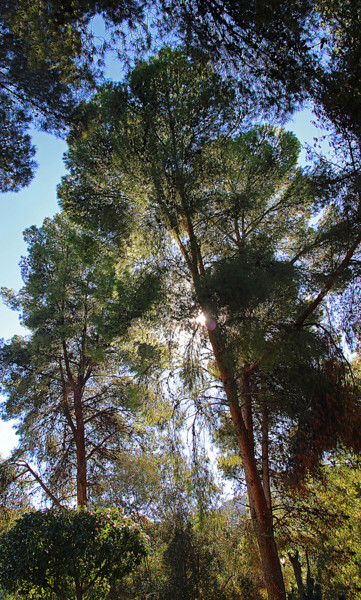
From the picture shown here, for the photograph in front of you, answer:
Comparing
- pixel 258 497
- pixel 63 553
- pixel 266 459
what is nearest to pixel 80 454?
pixel 63 553

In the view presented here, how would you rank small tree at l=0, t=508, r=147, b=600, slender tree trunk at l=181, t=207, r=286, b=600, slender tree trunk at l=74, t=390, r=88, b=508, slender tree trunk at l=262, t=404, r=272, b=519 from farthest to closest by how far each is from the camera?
slender tree trunk at l=74, t=390, r=88, b=508, slender tree trunk at l=262, t=404, r=272, b=519, small tree at l=0, t=508, r=147, b=600, slender tree trunk at l=181, t=207, r=286, b=600

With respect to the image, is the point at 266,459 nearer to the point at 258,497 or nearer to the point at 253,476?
the point at 258,497

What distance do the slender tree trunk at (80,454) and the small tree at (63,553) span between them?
275 centimetres

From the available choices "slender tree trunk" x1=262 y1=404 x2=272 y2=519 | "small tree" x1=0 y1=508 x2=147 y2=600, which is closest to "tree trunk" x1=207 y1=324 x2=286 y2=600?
"slender tree trunk" x1=262 y1=404 x2=272 y2=519

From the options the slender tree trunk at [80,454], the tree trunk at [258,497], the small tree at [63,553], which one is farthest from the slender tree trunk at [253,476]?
the slender tree trunk at [80,454]

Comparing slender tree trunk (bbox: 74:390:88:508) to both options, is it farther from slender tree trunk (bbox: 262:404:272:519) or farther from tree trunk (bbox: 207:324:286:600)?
tree trunk (bbox: 207:324:286:600)

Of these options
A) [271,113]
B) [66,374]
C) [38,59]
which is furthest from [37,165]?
[66,374]

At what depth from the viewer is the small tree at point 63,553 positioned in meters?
5.86

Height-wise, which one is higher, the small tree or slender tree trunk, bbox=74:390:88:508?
slender tree trunk, bbox=74:390:88:508

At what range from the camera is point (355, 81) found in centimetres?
432

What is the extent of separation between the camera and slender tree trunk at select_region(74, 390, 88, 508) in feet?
30.1

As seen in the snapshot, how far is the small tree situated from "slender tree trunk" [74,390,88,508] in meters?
2.75

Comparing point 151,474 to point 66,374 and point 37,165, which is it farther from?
point 37,165

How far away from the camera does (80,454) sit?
32.3 ft
